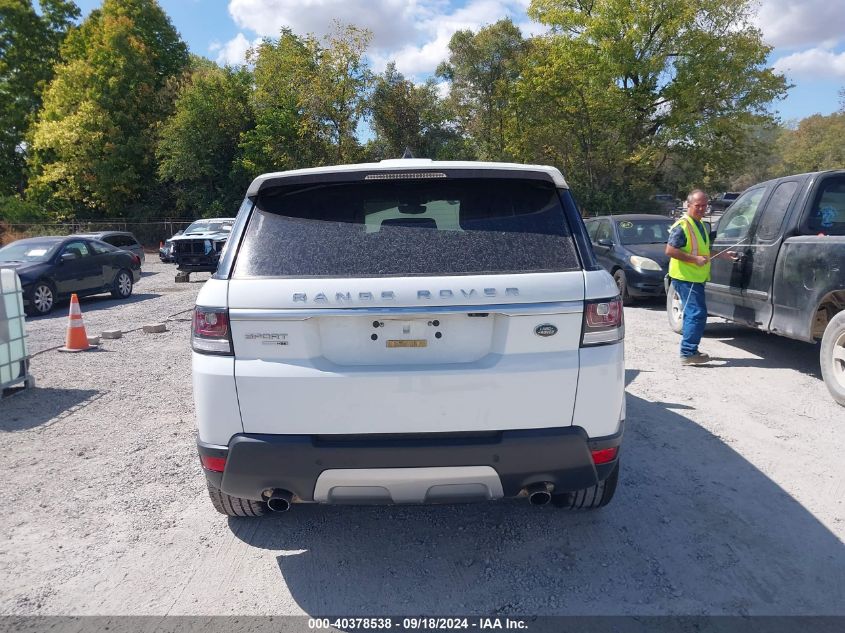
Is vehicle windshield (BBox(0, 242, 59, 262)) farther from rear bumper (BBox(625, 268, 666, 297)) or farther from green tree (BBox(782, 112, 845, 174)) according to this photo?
green tree (BBox(782, 112, 845, 174))

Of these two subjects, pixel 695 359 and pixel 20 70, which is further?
pixel 20 70

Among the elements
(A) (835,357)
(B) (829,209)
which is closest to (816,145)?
(B) (829,209)

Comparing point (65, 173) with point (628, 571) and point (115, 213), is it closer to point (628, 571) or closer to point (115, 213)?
point (115, 213)

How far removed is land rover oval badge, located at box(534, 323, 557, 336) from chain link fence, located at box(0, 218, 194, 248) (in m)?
37.4

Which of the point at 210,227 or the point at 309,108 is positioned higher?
the point at 309,108

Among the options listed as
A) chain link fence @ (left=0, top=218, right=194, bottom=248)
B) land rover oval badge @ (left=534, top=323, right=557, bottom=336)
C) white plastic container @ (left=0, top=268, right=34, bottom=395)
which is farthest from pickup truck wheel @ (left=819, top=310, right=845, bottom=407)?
chain link fence @ (left=0, top=218, right=194, bottom=248)

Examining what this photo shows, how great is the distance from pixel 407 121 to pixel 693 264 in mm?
32718

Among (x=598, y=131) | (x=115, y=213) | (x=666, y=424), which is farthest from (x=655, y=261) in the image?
(x=115, y=213)

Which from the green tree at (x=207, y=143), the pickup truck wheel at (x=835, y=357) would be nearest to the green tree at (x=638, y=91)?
the green tree at (x=207, y=143)

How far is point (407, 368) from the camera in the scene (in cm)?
276

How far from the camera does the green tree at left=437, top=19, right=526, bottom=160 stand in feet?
130

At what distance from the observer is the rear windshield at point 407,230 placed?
285 centimetres

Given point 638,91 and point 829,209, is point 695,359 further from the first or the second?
point 638,91

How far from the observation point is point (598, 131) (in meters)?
32.1
